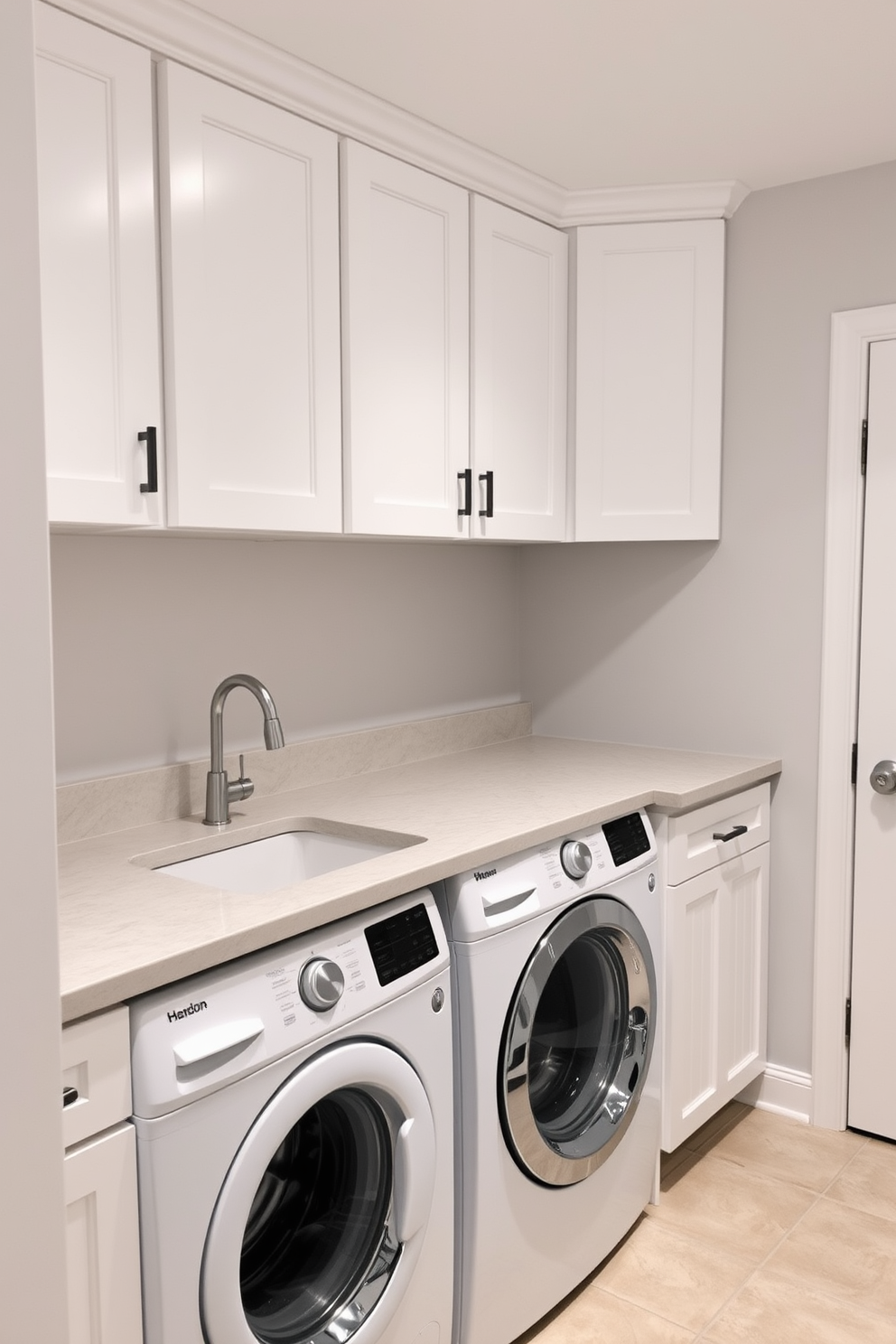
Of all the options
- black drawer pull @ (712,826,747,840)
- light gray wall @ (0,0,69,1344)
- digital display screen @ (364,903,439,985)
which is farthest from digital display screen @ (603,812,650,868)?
Result: light gray wall @ (0,0,69,1344)

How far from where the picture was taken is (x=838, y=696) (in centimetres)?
265

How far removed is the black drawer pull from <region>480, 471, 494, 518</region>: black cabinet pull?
0.91m

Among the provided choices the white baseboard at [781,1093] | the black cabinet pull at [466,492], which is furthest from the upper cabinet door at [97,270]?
the white baseboard at [781,1093]

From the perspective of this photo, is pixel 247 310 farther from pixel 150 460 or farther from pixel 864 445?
pixel 864 445

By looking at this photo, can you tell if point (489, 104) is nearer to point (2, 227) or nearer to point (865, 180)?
point (865, 180)

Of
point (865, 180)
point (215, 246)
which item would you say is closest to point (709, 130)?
point (865, 180)

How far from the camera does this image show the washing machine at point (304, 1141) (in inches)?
Result: 52.9

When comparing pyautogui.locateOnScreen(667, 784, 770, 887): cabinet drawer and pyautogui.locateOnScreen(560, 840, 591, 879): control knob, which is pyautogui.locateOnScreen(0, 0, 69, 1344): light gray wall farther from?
pyautogui.locateOnScreen(667, 784, 770, 887): cabinet drawer

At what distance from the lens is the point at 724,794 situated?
8.47 feet

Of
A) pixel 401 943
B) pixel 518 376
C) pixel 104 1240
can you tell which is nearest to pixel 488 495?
pixel 518 376

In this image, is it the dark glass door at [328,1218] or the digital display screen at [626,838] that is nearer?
the dark glass door at [328,1218]

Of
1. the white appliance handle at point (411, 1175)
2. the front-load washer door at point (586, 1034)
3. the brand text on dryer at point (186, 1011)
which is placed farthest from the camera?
the front-load washer door at point (586, 1034)

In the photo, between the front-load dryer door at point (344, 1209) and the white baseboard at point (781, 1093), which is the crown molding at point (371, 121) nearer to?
the front-load dryer door at point (344, 1209)

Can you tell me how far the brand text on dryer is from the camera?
1.37 m
